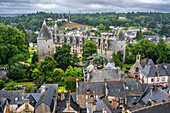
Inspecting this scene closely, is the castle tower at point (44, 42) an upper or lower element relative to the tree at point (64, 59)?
upper

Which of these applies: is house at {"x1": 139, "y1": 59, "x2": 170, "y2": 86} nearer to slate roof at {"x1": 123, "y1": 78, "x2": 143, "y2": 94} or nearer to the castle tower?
slate roof at {"x1": 123, "y1": 78, "x2": 143, "y2": 94}

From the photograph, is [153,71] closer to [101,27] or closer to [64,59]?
[64,59]

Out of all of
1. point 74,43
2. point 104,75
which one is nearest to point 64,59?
point 104,75

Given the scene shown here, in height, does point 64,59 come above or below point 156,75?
above

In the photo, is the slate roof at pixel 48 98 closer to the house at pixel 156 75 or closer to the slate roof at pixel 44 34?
the house at pixel 156 75

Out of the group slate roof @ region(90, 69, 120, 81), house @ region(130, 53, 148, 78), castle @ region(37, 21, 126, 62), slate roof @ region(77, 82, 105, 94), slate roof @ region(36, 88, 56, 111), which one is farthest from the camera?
castle @ region(37, 21, 126, 62)

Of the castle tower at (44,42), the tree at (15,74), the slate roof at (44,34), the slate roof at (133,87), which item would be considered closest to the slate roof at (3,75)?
the tree at (15,74)

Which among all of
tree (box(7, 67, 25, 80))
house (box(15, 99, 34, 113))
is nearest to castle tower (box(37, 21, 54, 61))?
tree (box(7, 67, 25, 80))
